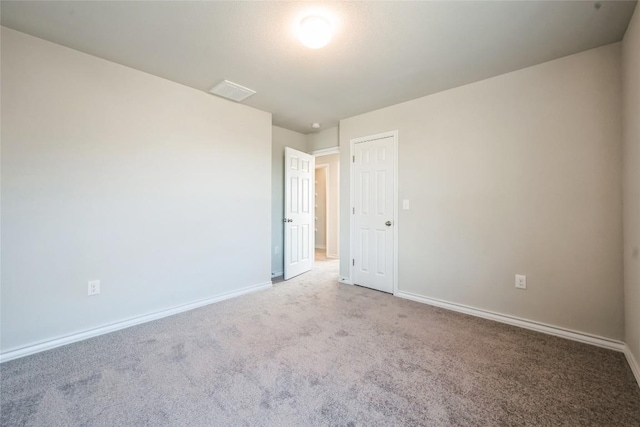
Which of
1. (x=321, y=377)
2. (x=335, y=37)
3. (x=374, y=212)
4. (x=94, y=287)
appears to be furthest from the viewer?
(x=374, y=212)

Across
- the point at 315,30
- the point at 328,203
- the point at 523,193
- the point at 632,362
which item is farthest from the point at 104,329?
the point at 328,203

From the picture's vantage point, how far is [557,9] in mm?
1760

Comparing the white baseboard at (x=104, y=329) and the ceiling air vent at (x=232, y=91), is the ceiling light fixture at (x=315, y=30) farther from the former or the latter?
the white baseboard at (x=104, y=329)

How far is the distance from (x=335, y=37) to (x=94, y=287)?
2.89 metres

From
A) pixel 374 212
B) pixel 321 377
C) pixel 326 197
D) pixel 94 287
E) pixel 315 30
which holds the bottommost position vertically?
pixel 321 377

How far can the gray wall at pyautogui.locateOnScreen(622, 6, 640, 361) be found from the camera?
1737 millimetres

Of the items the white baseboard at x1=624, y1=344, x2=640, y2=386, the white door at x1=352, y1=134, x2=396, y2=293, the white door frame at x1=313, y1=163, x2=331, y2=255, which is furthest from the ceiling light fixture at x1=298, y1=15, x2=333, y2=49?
the white door frame at x1=313, y1=163, x2=331, y2=255

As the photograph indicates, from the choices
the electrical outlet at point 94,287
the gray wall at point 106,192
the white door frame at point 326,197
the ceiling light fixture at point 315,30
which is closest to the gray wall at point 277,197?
the gray wall at point 106,192

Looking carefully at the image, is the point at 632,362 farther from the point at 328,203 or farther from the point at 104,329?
the point at 328,203

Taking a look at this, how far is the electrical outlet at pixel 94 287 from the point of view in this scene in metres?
2.32

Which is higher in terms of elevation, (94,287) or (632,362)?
(94,287)

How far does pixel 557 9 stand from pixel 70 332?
4.33m

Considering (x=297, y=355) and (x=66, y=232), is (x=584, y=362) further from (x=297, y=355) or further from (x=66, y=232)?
(x=66, y=232)

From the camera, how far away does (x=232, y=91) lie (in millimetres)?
2961
